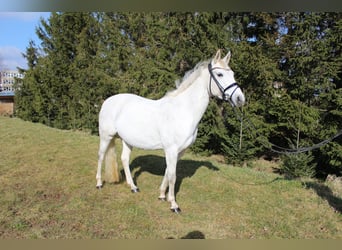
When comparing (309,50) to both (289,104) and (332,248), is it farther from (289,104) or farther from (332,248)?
(332,248)

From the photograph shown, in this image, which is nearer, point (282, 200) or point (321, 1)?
point (321, 1)

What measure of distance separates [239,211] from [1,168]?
15.4 feet

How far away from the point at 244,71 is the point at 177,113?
221 inches

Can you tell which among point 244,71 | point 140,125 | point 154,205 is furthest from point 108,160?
point 244,71

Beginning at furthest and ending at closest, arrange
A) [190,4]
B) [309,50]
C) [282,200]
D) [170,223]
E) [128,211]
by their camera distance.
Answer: [309,50] → [282,200] → [128,211] → [170,223] → [190,4]

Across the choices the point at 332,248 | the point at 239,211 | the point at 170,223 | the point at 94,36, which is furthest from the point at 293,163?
the point at 94,36

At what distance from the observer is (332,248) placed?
1912 millimetres

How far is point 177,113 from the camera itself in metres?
3.59

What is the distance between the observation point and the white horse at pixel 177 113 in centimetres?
340

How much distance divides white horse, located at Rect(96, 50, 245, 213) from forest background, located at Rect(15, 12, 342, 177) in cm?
291

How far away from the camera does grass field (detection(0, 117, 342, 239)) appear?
3203 mm

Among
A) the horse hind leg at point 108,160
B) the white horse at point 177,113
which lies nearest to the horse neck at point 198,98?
the white horse at point 177,113

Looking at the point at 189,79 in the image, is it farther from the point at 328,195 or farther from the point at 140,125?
the point at 328,195

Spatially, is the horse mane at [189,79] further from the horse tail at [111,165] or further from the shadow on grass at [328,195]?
the shadow on grass at [328,195]
